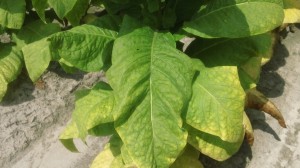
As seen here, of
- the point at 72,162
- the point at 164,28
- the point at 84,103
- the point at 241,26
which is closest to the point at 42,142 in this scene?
the point at 72,162

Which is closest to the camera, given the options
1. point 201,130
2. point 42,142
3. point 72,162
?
point 201,130

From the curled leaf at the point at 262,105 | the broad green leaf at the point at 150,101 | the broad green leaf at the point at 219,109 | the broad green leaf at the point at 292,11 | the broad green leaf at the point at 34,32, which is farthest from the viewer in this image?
the broad green leaf at the point at 34,32

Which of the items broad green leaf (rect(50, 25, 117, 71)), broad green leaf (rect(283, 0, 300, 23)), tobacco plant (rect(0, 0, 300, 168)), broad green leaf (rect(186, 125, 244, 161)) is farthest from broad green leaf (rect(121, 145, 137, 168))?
broad green leaf (rect(283, 0, 300, 23))

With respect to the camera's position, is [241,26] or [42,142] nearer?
[241,26]

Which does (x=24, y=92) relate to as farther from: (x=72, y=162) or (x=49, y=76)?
(x=72, y=162)

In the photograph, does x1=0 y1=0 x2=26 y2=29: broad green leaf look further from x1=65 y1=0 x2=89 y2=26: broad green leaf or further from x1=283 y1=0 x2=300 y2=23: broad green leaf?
x1=283 y1=0 x2=300 y2=23: broad green leaf

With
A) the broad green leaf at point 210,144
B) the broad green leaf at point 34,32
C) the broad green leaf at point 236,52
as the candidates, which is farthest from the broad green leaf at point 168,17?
the broad green leaf at point 34,32

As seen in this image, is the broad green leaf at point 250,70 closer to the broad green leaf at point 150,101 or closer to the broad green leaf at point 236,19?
the broad green leaf at point 236,19
